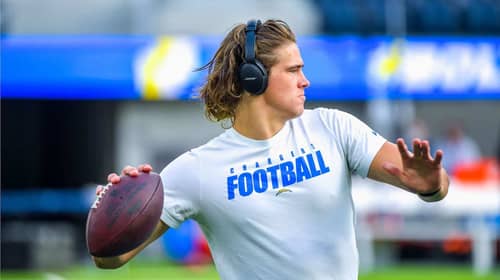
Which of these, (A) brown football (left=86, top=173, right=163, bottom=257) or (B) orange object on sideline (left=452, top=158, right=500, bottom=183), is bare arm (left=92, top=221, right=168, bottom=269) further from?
(B) orange object on sideline (left=452, top=158, right=500, bottom=183)

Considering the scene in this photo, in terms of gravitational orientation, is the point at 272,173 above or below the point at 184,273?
above

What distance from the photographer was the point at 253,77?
5.04 metres

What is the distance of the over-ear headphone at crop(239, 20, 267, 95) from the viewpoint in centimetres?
504

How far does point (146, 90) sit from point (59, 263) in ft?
10.3

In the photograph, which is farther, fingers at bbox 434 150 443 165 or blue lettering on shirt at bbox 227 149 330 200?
blue lettering on shirt at bbox 227 149 330 200

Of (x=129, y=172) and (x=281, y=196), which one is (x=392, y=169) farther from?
(x=129, y=172)

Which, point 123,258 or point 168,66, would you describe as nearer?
point 123,258

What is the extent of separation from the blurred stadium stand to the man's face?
12441mm

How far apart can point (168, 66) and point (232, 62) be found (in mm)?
12391

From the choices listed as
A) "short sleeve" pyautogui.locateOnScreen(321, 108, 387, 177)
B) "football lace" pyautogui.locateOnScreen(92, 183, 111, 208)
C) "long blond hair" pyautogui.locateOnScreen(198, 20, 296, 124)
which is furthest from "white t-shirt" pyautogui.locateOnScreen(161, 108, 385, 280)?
"football lace" pyautogui.locateOnScreen(92, 183, 111, 208)

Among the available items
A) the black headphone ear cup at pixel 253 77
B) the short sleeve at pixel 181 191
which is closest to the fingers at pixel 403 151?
the black headphone ear cup at pixel 253 77

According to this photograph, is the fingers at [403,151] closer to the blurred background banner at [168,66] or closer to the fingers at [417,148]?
the fingers at [417,148]

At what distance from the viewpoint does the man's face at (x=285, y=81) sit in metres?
5.08

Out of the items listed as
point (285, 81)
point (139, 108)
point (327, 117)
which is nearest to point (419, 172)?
point (327, 117)
